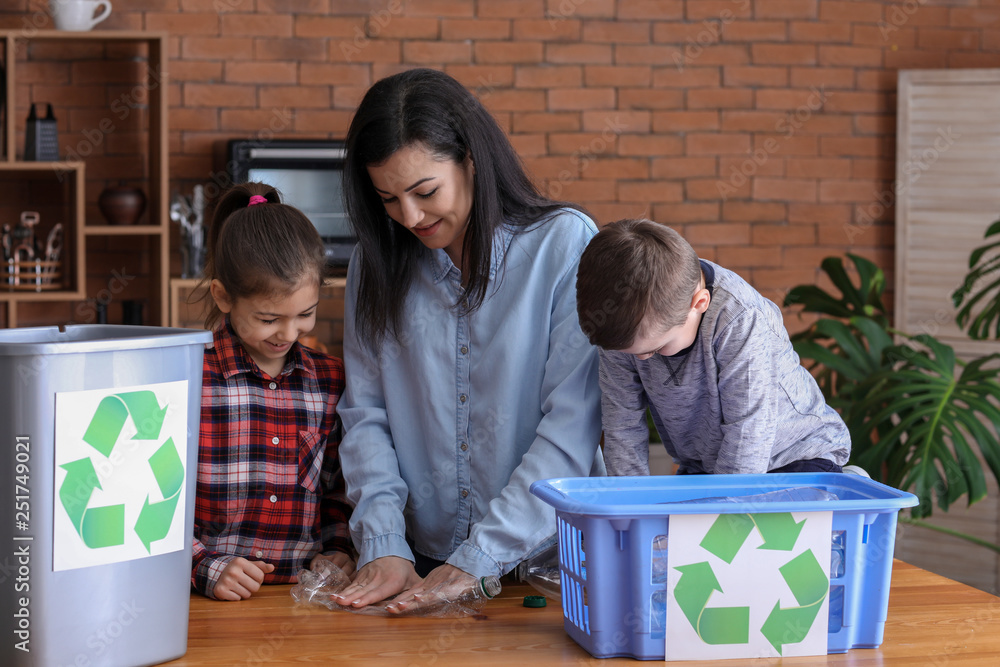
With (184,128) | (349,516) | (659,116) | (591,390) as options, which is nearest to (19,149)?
(184,128)

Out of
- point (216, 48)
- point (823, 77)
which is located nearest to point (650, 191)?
point (823, 77)

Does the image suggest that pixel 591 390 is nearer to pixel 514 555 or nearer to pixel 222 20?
pixel 514 555

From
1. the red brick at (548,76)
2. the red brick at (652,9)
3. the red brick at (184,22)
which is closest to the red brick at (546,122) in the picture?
the red brick at (548,76)

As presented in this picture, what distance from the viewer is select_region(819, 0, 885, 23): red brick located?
425cm

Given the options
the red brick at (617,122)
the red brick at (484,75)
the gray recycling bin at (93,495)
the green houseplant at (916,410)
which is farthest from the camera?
the red brick at (617,122)

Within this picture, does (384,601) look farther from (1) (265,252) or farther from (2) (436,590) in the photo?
(1) (265,252)

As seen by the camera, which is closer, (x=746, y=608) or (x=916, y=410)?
(x=746, y=608)

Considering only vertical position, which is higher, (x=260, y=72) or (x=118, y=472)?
(x=260, y=72)

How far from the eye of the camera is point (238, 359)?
144 cm

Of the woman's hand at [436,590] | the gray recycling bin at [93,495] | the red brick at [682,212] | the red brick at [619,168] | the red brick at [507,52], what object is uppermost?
the red brick at [507,52]

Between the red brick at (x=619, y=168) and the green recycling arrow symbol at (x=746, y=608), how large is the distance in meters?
3.27

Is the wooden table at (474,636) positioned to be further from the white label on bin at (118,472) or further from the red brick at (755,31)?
the red brick at (755,31)

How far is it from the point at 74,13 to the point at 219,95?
1.96 ft

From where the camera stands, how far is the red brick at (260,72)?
3.87 meters
